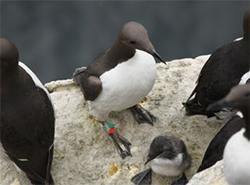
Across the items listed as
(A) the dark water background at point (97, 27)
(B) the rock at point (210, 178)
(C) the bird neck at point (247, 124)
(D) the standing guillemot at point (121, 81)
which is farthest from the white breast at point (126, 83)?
(A) the dark water background at point (97, 27)

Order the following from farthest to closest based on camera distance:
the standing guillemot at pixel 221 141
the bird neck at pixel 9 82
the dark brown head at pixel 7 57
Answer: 1. the bird neck at pixel 9 82
2. the dark brown head at pixel 7 57
3. the standing guillemot at pixel 221 141

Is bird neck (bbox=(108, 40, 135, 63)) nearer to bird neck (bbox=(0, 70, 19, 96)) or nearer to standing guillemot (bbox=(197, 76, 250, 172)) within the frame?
bird neck (bbox=(0, 70, 19, 96))

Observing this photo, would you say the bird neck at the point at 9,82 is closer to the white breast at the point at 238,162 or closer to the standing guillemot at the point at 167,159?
the standing guillemot at the point at 167,159

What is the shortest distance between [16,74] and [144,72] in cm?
113

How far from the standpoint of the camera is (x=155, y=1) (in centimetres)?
1309

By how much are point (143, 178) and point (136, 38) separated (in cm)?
119

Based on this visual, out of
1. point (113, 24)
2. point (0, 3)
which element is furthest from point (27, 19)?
point (113, 24)


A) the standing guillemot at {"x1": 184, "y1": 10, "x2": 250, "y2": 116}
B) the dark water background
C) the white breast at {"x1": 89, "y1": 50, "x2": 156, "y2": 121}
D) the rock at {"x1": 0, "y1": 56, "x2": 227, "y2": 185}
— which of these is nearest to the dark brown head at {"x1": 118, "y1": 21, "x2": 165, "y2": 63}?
the white breast at {"x1": 89, "y1": 50, "x2": 156, "y2": 121}

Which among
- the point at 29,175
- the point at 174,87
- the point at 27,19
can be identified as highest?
the point at 174,87

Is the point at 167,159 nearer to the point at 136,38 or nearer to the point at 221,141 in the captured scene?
the point at 221,141

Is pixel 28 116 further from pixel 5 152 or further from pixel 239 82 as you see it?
pixel 239 82

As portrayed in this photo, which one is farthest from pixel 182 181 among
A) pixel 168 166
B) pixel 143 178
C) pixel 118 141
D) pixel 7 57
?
pixel 7 57

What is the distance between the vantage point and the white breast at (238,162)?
496 cm

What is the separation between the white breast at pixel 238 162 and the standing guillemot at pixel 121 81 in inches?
62.7
